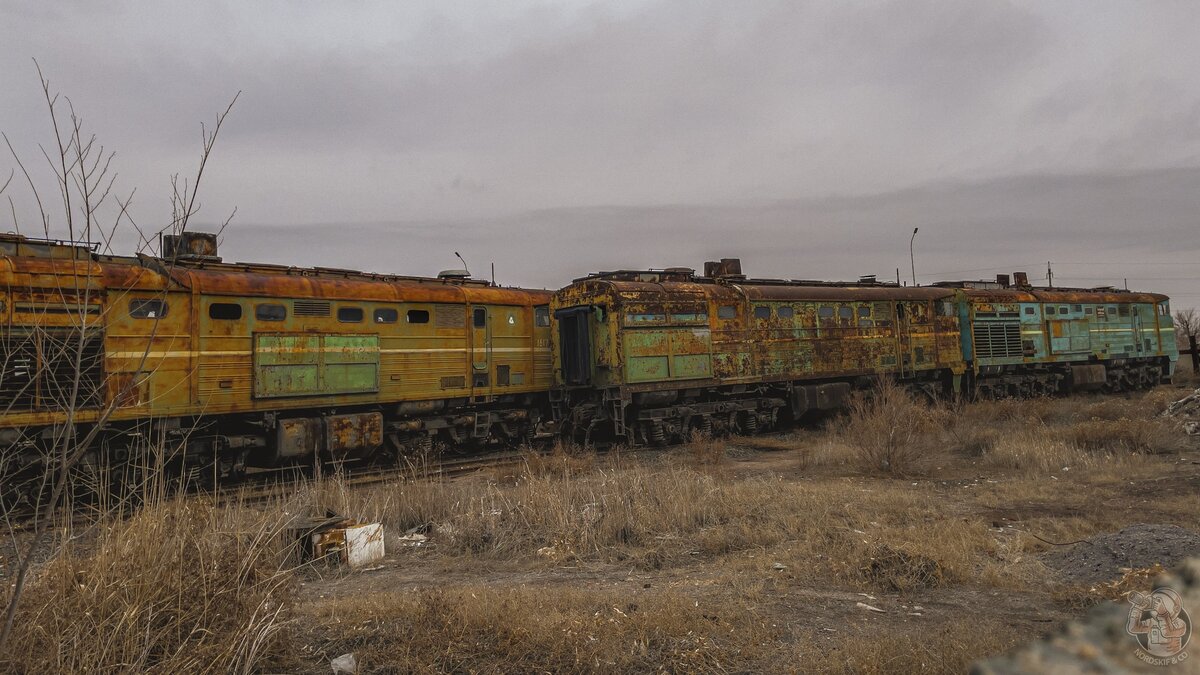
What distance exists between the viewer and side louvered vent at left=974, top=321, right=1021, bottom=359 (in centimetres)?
2147

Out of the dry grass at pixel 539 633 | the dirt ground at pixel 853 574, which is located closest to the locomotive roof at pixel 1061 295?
the dirt ground at pixel 853 574

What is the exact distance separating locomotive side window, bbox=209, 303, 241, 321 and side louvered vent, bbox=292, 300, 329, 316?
911 mm

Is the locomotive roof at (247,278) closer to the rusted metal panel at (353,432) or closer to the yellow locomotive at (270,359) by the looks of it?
the yellow locomotive at (270,359)

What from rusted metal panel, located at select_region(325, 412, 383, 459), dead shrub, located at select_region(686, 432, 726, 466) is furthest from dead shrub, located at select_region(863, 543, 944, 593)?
rusted metal panel, located at select_region(325, 412, 383, 459)

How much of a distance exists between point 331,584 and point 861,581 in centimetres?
453

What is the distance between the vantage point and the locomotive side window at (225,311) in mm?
11773

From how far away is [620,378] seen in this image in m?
15.2

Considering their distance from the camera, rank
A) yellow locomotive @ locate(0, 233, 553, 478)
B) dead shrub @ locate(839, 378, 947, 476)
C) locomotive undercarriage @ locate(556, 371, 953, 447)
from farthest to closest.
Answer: locomotive undercarriage @ locate(556, 371, 953, 447)
dead shrub @ locate(839, 378, 947, 476)
yellow locomotive @ locate(0, 233, 553, 478)

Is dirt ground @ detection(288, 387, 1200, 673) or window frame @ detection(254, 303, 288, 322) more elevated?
window frame @ detection(254, 303, 288, 322)

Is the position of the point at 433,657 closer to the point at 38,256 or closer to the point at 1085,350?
the point at 38,256

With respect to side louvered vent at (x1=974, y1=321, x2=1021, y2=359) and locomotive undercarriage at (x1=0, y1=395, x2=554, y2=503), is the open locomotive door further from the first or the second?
side louvered vent at (x1=974, y1=321, x2=1021, y2=359)

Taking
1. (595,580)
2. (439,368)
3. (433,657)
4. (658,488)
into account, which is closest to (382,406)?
(439,368)

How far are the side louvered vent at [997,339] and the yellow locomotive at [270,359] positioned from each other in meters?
13.4

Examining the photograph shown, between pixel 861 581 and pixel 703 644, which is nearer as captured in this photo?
pixel 703 644
